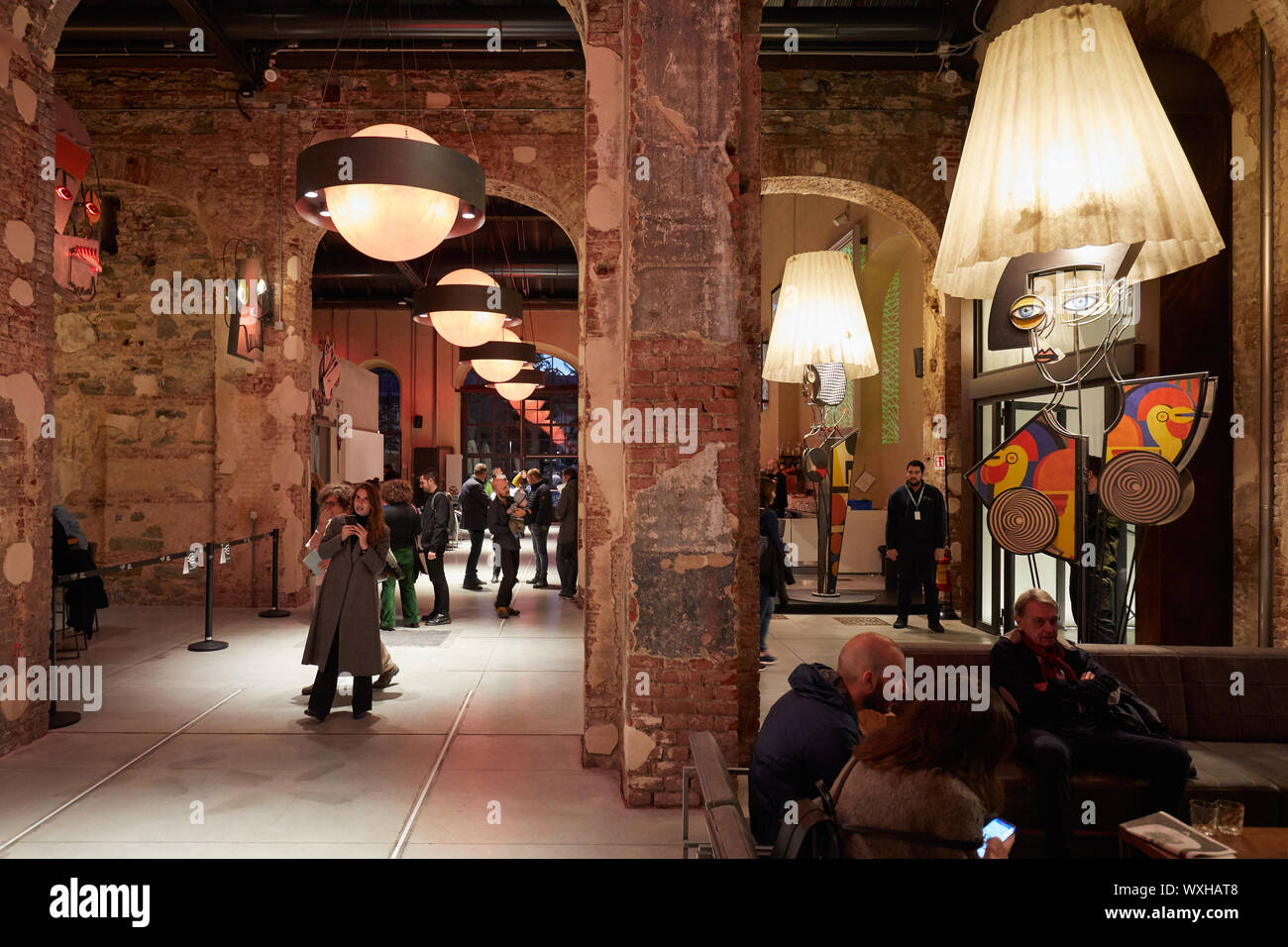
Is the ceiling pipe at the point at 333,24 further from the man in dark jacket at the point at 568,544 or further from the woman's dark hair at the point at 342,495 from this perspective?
the man in dark jacket at the point at 568,544

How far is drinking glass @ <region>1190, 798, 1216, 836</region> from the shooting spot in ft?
8.25

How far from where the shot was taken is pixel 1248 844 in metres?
2.44

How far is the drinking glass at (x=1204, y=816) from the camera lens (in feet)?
8.25

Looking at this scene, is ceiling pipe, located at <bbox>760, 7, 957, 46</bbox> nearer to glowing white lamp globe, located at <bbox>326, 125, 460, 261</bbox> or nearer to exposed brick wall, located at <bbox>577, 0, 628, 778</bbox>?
exposed brick wall, located at <bbox>577, 0, 628, 778</bbox>

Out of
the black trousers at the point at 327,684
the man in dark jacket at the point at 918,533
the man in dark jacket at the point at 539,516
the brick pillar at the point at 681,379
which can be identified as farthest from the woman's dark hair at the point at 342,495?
the man in dark jacket at the point at 918,533

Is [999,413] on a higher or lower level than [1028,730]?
higher

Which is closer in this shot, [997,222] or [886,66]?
[997,222]

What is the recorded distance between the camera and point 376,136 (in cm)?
404

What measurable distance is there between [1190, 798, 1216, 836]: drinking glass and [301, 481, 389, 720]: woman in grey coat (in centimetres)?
438

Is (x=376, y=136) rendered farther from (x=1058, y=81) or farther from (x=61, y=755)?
(x=61, y=755)

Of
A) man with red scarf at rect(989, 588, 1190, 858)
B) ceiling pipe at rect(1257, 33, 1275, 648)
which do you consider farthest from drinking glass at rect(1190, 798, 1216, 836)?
ceiling pipe at rect(1257, 33, 1275, 648)
